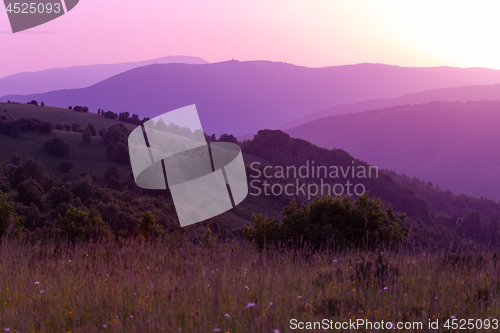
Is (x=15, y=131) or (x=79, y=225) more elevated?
(x=15, y=131)

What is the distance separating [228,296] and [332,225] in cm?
570

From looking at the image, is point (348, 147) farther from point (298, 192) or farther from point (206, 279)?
point (206, 279)

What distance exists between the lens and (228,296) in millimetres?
3559

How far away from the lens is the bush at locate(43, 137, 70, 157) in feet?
157

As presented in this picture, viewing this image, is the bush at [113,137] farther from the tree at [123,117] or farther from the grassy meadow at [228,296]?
the grassy meadow at [228,296]

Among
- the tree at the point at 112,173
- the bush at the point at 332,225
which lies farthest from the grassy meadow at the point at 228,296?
the tree at the point at 112,173

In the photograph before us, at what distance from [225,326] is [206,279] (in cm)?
106

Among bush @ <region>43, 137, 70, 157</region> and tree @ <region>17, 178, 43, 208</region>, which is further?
bush @ <region>43, 137, 70, 157</region>

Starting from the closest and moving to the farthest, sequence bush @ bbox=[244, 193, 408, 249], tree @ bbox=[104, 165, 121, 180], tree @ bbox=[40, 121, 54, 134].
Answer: bush @ bbox=[244, 193, 408, 249], tree @ bbox=[104, 165, 121, 180], tree @ bbox=[40, 121, 54, 134]

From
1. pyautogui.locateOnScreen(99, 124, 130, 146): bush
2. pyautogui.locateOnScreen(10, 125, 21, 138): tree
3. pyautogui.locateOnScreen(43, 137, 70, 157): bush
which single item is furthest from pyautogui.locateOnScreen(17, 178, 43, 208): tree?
pyautogui.locateOnScreen(10, 125, 21, 138): tree

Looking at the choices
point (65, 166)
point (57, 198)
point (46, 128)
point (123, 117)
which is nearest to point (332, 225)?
point (57, 198)

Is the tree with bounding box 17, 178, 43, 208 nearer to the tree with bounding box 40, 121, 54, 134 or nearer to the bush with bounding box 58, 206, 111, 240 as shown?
the bush with bounding box 58, 206, 111, 240

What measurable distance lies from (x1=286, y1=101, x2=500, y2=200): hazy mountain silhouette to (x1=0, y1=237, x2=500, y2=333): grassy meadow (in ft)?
464

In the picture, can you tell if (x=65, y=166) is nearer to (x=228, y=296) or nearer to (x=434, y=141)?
(x=228, y=296)
